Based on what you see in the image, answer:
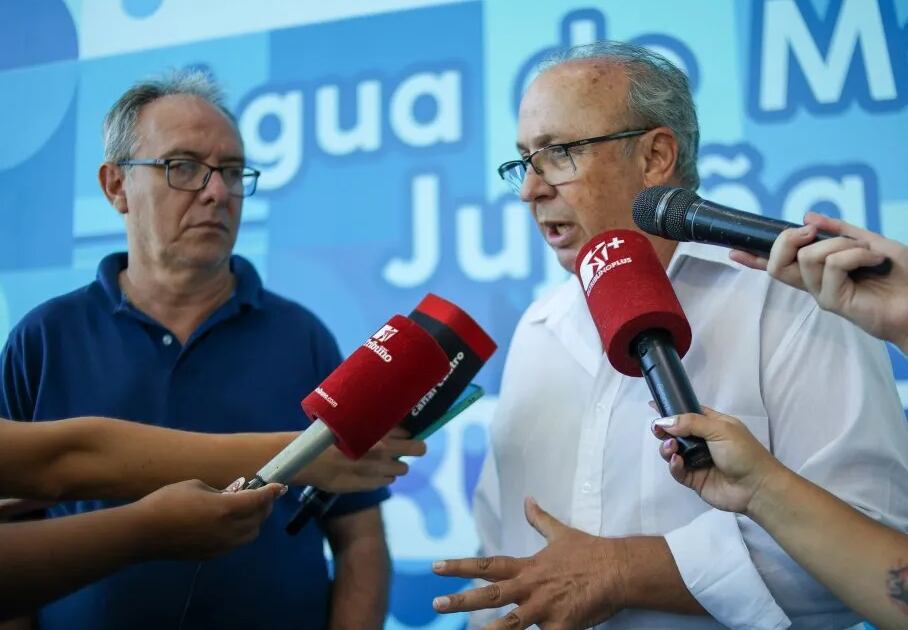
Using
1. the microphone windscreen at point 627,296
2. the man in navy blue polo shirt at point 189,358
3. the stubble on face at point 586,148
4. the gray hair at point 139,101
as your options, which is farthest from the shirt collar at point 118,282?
the microphone windscreen at point 627,296

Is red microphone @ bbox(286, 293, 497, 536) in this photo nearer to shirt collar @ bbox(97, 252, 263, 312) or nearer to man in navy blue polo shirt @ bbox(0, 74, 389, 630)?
man in navy blue polo shirt @ bbox(0, 74, 389, 630)

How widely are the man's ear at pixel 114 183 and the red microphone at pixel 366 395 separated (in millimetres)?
1185

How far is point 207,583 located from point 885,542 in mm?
1281

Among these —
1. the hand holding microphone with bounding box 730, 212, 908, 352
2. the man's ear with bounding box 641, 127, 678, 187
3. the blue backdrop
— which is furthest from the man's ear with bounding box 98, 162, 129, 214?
the hand holding microphone with bounding box 730, 212, 908, 352

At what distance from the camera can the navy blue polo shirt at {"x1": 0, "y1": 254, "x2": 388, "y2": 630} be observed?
1750mm

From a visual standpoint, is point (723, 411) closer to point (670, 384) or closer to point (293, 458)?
point (670, 384)

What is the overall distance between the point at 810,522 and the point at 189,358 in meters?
1.33

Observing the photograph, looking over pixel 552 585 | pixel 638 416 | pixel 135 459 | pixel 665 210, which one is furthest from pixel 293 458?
pixel 638 416

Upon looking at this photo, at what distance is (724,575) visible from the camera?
141cm

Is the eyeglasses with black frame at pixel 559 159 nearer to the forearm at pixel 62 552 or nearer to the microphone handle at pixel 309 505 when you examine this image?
the microphone handle at pixel 309 505

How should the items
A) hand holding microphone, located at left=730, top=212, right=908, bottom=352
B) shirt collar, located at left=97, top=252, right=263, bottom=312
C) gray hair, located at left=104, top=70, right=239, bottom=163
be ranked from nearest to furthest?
1. hand holding microphone, located at left=730, top=212, right=908, bottom=352
2. shirt collar, located at left=97, top=252, right=263, bottom=312
3. gray hair, located at left=104, top=70, right=239, bottom=163

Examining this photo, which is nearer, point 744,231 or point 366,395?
point 744,231

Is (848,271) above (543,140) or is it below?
below

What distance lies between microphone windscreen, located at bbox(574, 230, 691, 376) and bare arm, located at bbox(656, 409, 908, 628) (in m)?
0.14
